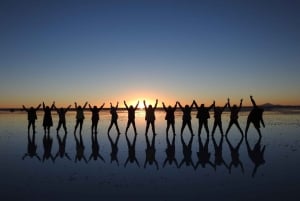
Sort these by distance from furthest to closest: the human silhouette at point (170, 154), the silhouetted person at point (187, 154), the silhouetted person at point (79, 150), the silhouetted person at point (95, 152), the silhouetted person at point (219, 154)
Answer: the silhouetted person at point (95, 152) < the silhouetted person at point (79, 150) < the human silhouette at point (170, 154) < the silhouetted person at point (187, 154) < the silhouetted person at point (219, 154)

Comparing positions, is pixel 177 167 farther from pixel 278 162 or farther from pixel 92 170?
pixel 278 162

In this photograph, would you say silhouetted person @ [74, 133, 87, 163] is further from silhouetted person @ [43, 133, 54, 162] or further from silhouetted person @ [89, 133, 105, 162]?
silhouetted person @ [43, 133, 54, 162]

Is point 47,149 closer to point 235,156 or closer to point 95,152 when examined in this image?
point 95,152

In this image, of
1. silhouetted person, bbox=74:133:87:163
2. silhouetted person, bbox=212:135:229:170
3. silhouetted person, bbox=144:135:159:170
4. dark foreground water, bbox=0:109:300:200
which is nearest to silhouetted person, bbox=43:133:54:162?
dark foreground water, bbox=0:109:300:200

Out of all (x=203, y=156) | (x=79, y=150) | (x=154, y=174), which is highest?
(x=79, y=150)

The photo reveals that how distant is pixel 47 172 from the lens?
11.5m

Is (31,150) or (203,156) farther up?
(31,150)

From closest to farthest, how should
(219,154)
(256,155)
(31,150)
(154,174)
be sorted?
(154,174) → (256,155) → (219,154) → (31,150)

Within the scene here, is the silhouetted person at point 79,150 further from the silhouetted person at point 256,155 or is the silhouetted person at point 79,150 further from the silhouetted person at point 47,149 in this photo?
the silhouetted person at point 256,155

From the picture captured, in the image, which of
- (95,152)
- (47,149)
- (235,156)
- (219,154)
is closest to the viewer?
(235,156)

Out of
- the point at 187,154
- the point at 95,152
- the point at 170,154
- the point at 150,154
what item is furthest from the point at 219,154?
the point at 95,152

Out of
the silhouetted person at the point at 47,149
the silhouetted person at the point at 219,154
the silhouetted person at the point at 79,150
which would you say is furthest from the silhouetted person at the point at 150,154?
the silhouetted person at the point at 47,149

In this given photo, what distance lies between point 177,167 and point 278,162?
137 inches

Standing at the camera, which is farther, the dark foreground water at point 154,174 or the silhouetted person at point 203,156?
the silhouetted person at point 203,156
